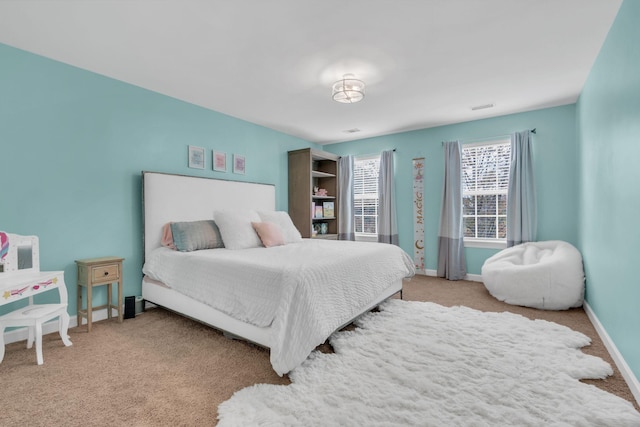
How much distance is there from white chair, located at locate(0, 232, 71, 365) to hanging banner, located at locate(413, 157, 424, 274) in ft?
14.9

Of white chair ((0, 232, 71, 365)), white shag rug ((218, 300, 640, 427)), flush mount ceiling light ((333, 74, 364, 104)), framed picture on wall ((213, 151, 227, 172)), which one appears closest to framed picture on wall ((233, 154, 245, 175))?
framed picture on wall ((213, 151, 227, 172))

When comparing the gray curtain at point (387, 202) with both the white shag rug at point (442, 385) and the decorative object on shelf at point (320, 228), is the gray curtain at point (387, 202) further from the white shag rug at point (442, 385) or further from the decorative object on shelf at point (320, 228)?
the white shag rug at point (442, 385)

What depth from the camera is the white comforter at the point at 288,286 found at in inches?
74.5

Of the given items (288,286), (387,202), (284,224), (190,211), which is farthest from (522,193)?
(190,211)

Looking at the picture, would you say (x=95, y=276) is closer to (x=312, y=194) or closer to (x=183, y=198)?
(x=183, y=198)

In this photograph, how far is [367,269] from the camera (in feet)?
8.91

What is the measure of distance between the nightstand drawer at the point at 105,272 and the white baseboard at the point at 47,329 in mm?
431

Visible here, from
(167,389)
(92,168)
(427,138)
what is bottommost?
(167,389)

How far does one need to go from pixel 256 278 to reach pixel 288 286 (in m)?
0.32

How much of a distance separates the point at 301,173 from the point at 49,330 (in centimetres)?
364

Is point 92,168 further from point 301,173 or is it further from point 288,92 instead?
point 301,173

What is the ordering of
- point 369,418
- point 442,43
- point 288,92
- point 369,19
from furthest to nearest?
point 288,92 → point 442,43 → point 369,19 → point 369,418

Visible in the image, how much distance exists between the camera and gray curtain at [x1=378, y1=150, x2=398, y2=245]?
5.17 m

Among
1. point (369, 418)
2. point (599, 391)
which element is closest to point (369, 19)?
point (369, 418)
